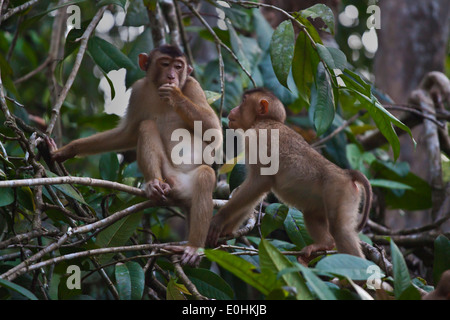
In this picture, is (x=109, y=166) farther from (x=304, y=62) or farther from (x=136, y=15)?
(x=304, y=62)

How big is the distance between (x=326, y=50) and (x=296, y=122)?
365cm

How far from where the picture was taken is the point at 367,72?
12164mm

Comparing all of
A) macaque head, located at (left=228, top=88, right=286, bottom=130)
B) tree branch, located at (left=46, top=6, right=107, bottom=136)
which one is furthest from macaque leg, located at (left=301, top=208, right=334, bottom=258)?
tree branch, located at (left=46, top=6, right=107, bottom=136)

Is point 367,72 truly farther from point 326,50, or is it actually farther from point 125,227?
point 125,227

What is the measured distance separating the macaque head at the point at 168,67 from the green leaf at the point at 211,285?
184 cm

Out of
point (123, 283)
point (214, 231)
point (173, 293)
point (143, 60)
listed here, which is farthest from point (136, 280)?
point (143, 60)

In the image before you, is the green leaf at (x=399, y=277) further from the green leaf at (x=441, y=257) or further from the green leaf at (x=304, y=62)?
the green leaf at (x=304, y=62)

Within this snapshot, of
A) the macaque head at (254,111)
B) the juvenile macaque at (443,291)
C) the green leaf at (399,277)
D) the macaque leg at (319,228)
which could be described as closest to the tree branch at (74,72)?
the macaque head at (254,111)

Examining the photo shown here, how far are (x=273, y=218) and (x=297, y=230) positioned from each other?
1.39 ft

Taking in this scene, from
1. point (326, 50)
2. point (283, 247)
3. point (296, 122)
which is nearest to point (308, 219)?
point (283, 247)

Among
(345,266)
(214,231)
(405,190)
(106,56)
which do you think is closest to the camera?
(345,266)

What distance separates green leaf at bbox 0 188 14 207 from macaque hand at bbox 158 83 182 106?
1.57m

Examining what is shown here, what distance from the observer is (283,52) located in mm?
4312

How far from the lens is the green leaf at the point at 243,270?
3.00 metres
